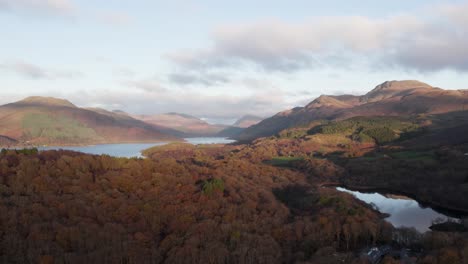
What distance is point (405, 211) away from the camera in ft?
242

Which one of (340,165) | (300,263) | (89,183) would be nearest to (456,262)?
(300,263)

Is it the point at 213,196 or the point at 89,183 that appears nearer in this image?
the point at 89,183

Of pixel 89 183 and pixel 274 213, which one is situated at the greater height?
pixel 89 183

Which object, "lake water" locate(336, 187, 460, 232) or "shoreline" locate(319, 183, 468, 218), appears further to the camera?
"shoreline" locate(319, 183, 468, 218)

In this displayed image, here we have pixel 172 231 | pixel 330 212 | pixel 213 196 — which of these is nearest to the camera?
pixel 172 231

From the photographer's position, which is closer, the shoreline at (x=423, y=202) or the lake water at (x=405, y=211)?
the lake water at (x=405, y=211)

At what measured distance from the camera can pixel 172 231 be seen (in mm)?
45156

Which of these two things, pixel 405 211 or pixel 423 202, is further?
pixel 423 202

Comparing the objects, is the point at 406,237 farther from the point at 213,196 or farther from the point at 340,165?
the point at 340,165

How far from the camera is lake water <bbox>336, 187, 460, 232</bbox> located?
64.4m

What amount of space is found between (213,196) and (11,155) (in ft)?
121

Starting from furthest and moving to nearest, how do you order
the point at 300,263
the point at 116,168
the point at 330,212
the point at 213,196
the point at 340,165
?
the point at 340,165
the point at 116,168
the point at 213,196
the point at 330,212
the point at 300,263

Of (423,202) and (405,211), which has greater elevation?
(423,202)

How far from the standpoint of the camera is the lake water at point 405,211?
64375mm
